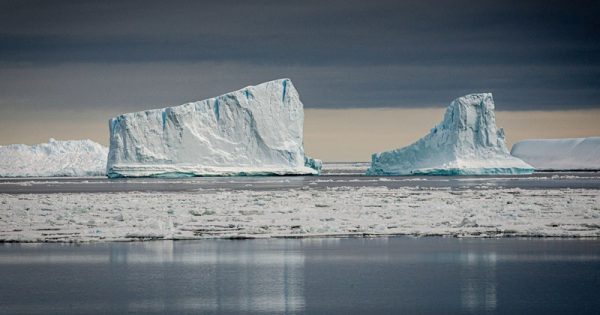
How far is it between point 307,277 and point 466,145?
43.8m

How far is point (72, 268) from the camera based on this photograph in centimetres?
960

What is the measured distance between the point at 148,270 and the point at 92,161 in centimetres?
7491

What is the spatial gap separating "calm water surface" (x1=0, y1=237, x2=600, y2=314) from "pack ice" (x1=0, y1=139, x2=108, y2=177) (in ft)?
229

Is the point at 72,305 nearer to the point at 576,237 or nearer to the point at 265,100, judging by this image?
the point at 576,237

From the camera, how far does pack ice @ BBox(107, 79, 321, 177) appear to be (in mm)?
50094

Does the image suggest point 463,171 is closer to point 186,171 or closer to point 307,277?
point 186,171

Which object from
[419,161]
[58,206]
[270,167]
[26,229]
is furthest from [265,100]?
[26,229]

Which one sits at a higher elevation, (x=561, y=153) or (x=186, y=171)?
(x=561, y=153)

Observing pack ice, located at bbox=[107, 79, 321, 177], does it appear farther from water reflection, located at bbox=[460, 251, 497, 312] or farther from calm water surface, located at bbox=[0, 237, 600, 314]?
water reflection, located at bbox=[460, 251, 497, 312]

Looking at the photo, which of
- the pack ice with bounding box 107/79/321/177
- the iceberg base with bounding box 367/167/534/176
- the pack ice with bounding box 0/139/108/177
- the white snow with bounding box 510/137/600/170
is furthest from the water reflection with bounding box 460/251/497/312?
the pack ice with bounding box 0/139/108/177

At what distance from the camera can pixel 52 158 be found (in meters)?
83.1

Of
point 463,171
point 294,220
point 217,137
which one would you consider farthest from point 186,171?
point 294,220

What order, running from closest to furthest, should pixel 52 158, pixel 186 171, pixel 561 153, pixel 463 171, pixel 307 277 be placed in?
pixel 307 277
pixel 186 171
pixel 463 171
pixel 561 153
pixel 52 158

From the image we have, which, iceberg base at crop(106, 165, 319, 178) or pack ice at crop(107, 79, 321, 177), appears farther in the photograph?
iceberg base at crop(106, 165, 319, 178)
